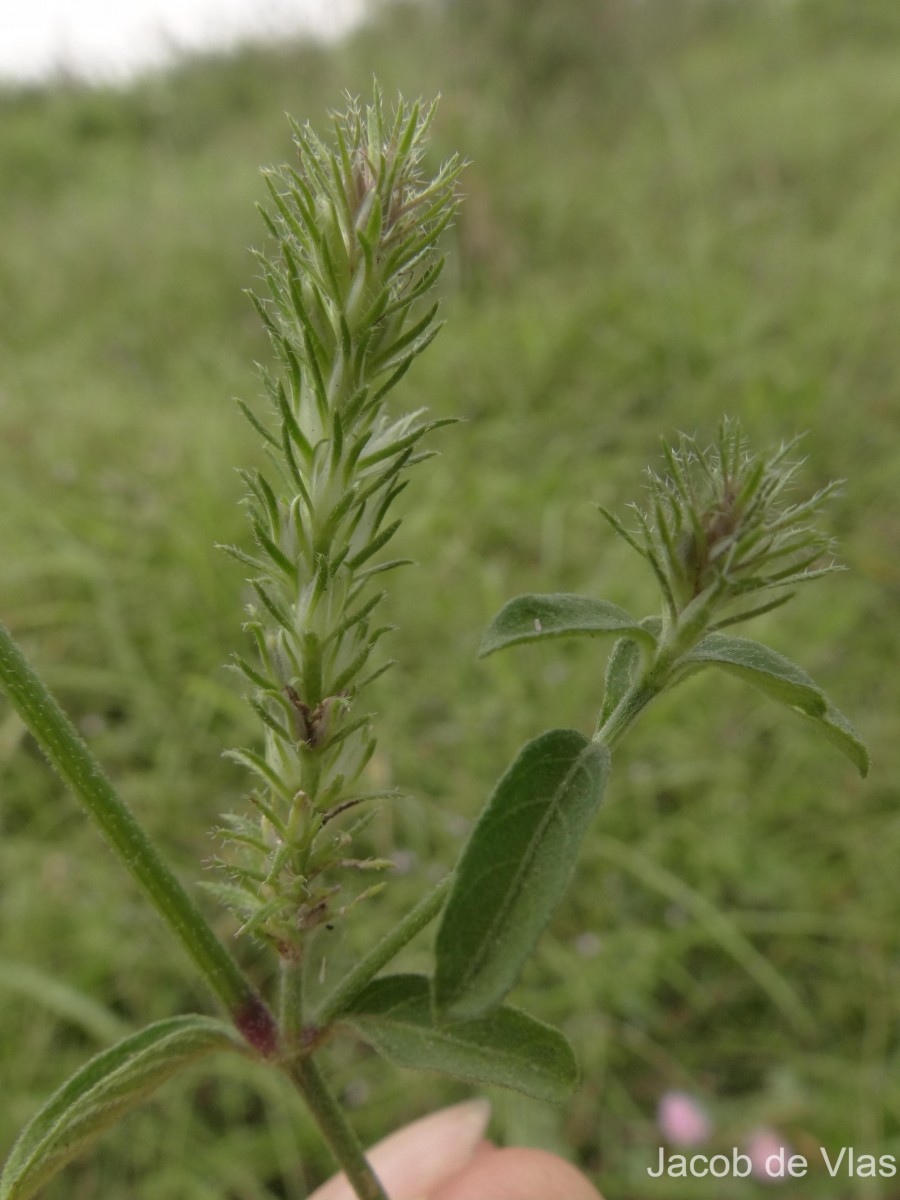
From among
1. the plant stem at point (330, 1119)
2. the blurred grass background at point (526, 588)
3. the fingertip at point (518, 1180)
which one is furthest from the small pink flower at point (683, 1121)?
the plant stem at point (330, 1119)

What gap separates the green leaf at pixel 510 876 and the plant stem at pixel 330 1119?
0.28 metres

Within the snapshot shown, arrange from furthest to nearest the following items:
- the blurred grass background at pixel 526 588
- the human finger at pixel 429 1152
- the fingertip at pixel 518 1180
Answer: the blurred grass background at pixel 526 588, the human finger at pixel 429 1152, the fingertip at pixel 518 1180

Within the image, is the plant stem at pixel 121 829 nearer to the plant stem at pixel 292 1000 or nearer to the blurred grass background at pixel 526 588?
the plant stem at pixel 292 1000

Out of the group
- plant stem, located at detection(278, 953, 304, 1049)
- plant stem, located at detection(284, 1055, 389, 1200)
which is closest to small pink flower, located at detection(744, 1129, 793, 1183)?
plant stem, located at detection(284, 1055, 389, 1200)

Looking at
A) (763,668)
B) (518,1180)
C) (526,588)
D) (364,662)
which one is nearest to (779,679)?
(763,668)

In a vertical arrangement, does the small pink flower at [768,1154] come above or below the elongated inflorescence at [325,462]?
below

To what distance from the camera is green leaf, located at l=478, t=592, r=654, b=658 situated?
69cm

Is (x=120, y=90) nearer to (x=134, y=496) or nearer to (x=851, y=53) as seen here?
(x=851, y=53)

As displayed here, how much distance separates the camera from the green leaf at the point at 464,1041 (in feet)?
2.62

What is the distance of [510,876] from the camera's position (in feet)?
2.20

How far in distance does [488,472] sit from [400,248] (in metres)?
3.38

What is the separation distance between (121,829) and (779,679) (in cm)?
49

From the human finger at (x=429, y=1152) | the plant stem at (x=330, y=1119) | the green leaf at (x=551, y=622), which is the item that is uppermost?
the green leaf at (x=551, y=622)

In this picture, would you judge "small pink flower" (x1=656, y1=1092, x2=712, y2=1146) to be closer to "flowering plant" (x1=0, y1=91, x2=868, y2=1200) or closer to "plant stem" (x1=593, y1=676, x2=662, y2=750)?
"flowering plant" (x1=0, y1=91, x2=868, y2=1200)
